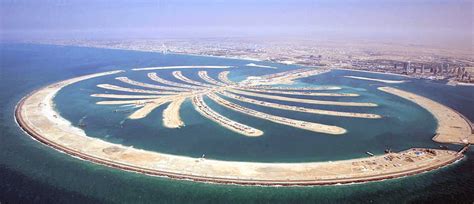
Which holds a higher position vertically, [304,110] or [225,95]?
[225,95]

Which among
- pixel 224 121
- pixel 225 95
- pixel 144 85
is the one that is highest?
pixel 144 85

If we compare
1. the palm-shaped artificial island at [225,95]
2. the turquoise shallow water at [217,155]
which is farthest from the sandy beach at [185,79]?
the turquoise shallow water at [217,155]

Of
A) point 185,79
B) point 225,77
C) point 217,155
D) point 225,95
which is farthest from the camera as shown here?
point 225,77

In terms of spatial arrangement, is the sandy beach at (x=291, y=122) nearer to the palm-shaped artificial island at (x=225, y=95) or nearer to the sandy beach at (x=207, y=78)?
the palm-shaped artificial island at (x=225, y=95)

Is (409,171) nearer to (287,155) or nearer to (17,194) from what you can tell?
(287,155)

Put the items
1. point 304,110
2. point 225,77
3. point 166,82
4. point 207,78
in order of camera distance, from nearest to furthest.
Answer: point 304,110
point 166,82
point 207,78
point 225,77

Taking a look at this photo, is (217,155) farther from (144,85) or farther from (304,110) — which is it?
(144,85)

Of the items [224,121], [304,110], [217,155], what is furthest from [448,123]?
[217,155]
